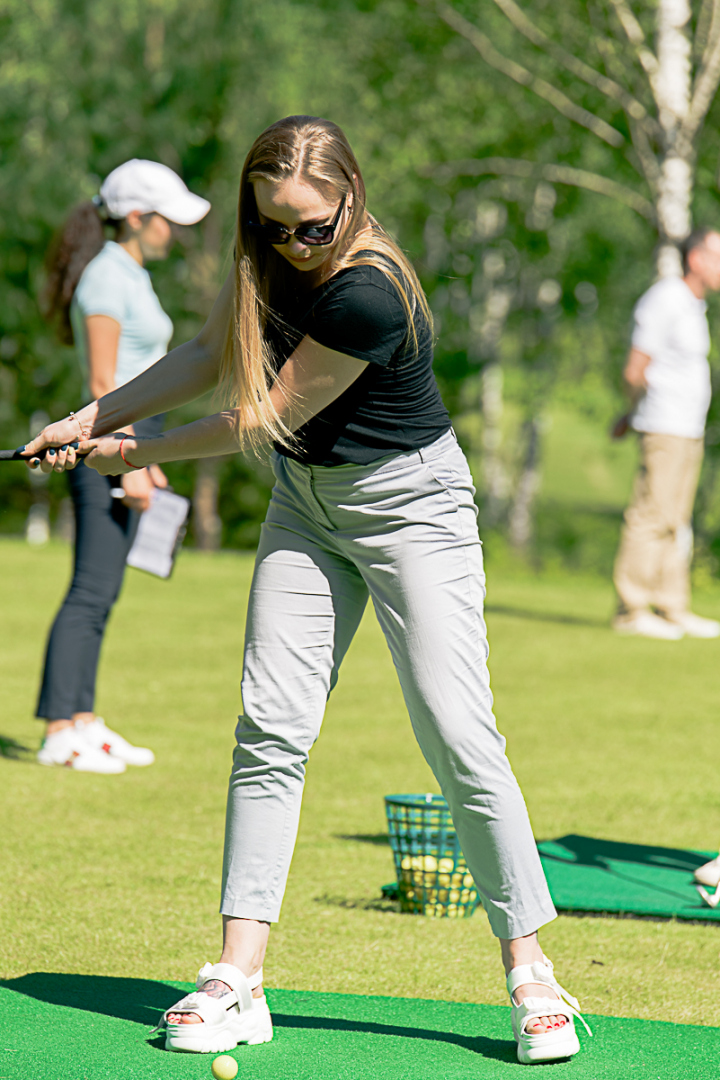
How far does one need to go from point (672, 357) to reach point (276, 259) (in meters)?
6.64

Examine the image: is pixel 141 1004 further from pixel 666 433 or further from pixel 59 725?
pixel 666 433

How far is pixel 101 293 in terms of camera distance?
17.4ft

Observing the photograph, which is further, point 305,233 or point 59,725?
point 59,725

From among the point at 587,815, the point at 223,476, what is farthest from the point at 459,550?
the point at 223,476

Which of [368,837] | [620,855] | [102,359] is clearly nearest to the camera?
[620,855]

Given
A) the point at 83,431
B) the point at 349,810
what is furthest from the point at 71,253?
the point at 83,431

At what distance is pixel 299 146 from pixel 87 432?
0.84 meters

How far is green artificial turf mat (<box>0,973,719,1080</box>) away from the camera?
275cm

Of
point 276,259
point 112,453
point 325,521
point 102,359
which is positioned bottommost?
point 325,521

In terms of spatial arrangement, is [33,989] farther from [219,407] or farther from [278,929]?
[219,407]

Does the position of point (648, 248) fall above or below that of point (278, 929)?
above

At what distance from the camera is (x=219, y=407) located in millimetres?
2992

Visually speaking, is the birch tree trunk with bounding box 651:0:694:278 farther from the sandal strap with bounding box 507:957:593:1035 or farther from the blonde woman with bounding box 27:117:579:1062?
the sandal strap with bounding box 507:957:593:1035

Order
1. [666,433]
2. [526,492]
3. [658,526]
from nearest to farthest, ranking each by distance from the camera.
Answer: [666,433] < [658,526] < [526,492]
